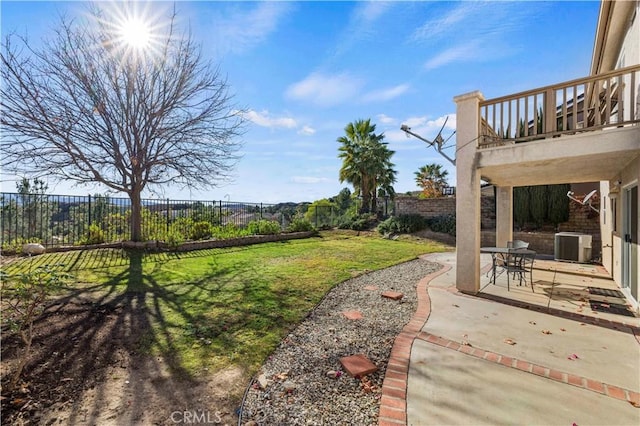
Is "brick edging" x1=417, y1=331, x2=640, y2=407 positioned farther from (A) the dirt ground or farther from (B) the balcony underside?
(B) the balcony underside

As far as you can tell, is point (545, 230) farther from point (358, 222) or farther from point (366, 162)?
point (366, 162)

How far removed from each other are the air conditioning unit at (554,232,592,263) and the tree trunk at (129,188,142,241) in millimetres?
14895

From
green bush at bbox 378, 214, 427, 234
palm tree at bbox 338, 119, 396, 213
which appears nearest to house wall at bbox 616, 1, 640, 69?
green bush at bbox 378, 214, 427, 234

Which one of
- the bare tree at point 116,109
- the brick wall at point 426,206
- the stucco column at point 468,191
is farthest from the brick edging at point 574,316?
the brick wall at point 426,206

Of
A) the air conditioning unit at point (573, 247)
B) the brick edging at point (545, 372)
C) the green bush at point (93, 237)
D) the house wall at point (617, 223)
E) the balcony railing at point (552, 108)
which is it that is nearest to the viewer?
the brick edging at point (545, 372)

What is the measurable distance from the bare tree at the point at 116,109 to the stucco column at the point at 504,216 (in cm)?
960

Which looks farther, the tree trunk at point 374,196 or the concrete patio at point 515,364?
the tree trunk at point 374,196

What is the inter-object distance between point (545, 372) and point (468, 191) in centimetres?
357

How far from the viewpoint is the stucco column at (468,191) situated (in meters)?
5.77

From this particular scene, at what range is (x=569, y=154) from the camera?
16.0 feet

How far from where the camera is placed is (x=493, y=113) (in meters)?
5.84

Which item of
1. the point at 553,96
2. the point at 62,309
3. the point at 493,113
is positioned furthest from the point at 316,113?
the point at 62,309

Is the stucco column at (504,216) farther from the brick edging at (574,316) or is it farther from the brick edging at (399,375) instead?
the brick edging at (399,375)

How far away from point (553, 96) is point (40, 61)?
1310 centimetres
